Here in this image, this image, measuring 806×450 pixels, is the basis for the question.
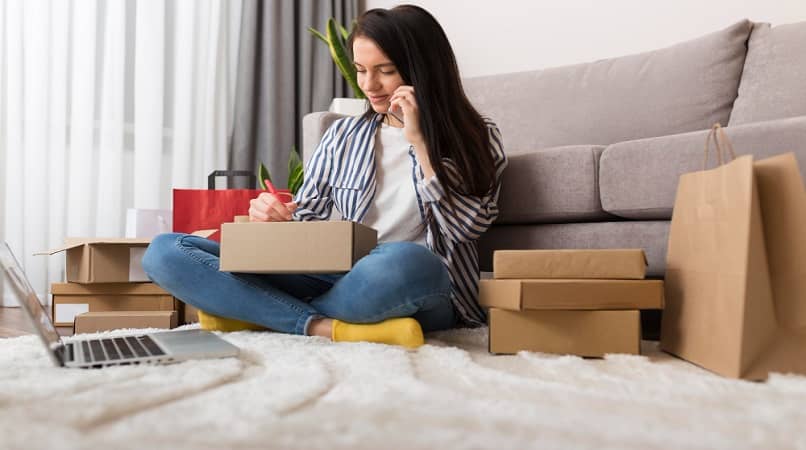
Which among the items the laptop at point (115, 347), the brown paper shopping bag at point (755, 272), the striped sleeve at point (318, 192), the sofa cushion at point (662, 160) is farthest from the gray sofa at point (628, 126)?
the laptop at point (115, 347)

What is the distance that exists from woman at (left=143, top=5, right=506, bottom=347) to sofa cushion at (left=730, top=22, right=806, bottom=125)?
746 mm

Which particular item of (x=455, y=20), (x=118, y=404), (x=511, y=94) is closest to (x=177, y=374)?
(x=118, y=404)

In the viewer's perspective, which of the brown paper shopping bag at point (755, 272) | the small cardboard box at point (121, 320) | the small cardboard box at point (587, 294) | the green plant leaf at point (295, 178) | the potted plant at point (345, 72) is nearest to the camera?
the brown paper shopping bag at point (755, 272)

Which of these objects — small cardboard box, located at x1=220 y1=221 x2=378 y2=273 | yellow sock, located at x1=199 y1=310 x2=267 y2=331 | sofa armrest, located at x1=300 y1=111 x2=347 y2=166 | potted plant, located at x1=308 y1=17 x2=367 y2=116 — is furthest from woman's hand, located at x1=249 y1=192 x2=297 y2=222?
potted plant, located at x1=308 y1=17 x2=367 y2=116

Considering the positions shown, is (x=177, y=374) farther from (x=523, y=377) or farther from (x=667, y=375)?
→ (x=667, y=375)

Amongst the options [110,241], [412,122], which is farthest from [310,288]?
[110,241]

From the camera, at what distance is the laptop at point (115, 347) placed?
0.99 metres

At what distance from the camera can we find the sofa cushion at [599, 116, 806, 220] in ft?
4.41

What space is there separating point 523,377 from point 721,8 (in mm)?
1882

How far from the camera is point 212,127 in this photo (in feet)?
9.52

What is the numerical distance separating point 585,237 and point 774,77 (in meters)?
0.71

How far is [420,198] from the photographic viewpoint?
59.2 inches

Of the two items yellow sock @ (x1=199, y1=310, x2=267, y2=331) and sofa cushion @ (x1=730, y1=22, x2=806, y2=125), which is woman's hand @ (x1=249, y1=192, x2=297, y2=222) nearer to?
yellow sock @ (x1=199, y1=310, x2=267, y2=331)

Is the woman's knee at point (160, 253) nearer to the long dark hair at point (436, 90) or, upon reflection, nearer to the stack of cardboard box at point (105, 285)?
the stack of cardboard box at point (105, 285)
